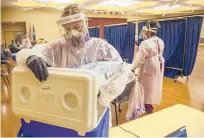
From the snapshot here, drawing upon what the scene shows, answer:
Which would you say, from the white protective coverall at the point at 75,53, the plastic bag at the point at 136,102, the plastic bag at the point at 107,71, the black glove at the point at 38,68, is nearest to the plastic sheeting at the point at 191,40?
the plastic bag at the point at 136,102

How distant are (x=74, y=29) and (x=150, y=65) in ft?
5.72

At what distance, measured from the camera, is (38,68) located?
62 centimetres

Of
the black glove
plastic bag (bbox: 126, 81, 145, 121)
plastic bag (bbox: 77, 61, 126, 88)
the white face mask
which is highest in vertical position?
the white face mask

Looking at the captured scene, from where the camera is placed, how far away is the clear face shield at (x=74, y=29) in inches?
38.0

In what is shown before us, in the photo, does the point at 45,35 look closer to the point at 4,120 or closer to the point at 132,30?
the point at 132,30

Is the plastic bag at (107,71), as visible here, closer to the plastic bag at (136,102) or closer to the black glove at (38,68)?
the black glove at (38,68)

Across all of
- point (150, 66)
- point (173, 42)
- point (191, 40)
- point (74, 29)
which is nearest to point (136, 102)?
point (150, 66)

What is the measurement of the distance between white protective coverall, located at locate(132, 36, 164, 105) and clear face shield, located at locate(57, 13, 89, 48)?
1.54 m

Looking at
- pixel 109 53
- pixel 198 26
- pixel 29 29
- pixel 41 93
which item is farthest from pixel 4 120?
pixel 29 29

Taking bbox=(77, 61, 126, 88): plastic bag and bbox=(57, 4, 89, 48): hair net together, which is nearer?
bbox=(77, 61, 126, 88): plastic bag

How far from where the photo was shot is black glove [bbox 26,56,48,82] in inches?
24.1

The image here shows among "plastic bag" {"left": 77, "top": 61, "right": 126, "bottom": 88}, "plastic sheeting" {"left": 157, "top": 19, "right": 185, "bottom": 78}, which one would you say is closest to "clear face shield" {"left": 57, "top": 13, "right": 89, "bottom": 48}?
"plastic bag" {"left": 77, "top": 61, "right": 126, "bottom": 88}

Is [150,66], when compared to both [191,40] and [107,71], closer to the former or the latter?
[107,71]

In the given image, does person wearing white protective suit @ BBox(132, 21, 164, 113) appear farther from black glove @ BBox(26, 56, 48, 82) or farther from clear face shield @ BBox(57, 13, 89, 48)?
black glove @ BBox(26, 56, 48, 82)
